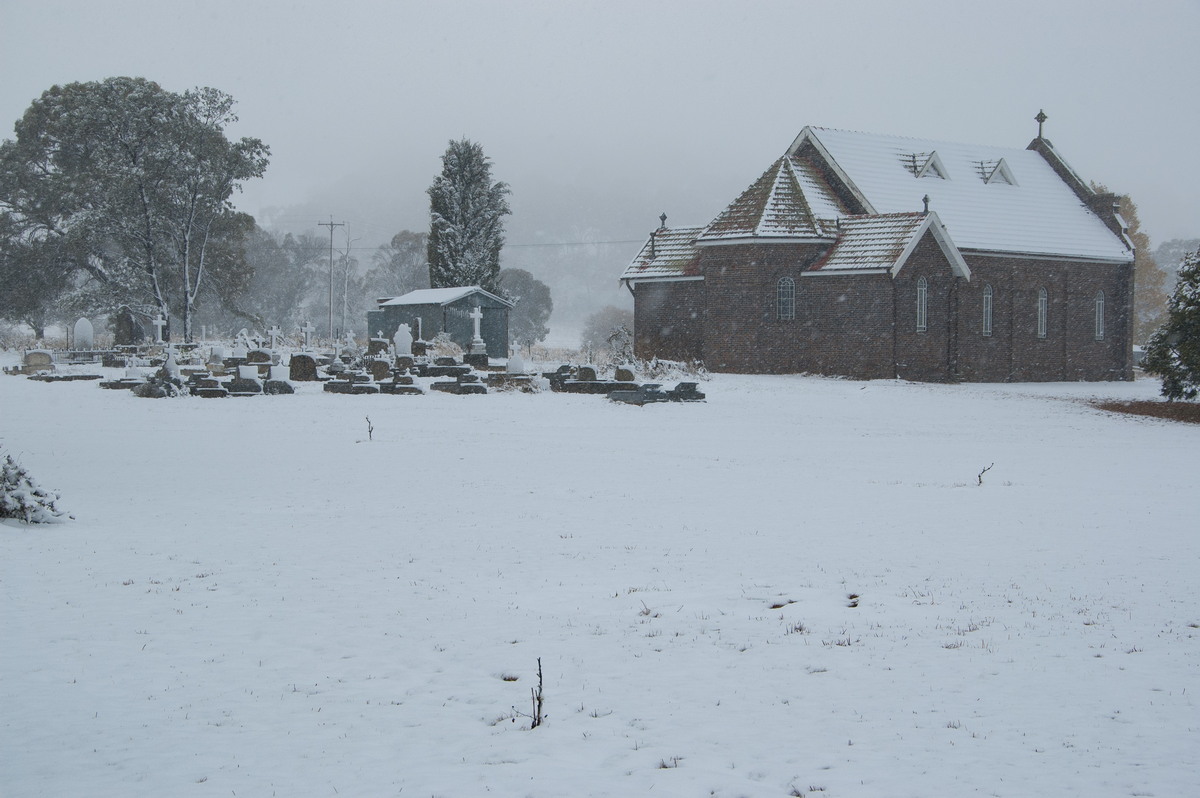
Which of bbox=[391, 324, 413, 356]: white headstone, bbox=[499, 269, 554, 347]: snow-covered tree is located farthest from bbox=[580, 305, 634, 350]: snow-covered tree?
bbox=[391, 324, 413, 356]: white headstone

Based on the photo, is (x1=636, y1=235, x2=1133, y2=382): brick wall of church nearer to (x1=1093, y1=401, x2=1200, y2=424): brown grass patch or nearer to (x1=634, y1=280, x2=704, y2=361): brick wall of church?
(x1=634, y1=280, x2=704, y2=361): brick wall of church

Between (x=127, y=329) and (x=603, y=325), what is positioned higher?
(x=603, y=325)

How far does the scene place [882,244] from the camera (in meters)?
33.5

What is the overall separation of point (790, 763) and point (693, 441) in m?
12.7

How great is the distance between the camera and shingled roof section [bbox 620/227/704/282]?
38.4m

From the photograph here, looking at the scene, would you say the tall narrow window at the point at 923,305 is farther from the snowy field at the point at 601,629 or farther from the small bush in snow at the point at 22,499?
the small bush in snow at the point at 22,499

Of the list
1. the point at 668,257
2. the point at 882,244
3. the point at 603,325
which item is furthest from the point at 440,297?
the point at 603,325

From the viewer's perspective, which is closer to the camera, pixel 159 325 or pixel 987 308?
pixel 987 308

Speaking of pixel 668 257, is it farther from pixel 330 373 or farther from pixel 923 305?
pixel 330 373

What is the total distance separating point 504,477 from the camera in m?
13.0

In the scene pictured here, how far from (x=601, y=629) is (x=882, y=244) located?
95.8 ft

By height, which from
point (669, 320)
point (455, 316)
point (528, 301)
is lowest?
point (669, 320)

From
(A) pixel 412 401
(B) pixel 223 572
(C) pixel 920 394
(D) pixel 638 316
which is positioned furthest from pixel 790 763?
(D) pixel 638 316

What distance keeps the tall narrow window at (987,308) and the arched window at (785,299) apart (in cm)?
800
